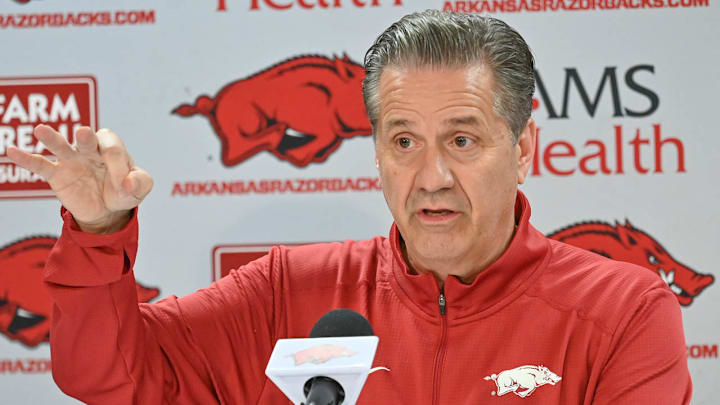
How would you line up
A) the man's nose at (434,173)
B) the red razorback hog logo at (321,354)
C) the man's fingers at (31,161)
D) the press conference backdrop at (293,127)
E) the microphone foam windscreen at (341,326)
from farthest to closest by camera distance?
the press conference backdrop at (293,127), the man's nose at (434,173), the man's fingers at (31,161), the microphone foam windscreen at (341,326), the red razorback hog logo at (321,354)

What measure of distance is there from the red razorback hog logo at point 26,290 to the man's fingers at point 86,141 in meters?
1.23

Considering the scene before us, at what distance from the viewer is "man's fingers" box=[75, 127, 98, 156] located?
1299mm

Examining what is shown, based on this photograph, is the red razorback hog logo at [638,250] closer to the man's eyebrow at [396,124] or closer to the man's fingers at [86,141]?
the man's eyebrow at [396,124]

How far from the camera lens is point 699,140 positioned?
2414 millimetres

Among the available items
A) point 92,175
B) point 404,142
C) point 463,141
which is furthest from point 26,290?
point 463,141

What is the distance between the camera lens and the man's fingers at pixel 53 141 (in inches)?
49.7

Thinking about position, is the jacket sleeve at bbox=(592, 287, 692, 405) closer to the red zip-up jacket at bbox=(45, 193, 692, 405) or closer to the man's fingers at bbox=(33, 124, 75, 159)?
the red zip-up jacket at bbox=(45, 193, 692, 405)

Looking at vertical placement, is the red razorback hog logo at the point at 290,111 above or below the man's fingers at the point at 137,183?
above

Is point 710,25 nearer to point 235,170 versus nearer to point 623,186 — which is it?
point 623,186

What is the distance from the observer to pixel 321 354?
1.00 metres

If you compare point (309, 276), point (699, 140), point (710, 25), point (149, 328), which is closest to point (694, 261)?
point (699, 140)

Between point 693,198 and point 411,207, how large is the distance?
1133mm

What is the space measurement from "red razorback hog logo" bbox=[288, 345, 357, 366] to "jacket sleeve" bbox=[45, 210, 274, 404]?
1.68 feet

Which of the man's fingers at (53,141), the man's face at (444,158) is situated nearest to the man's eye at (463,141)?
the man's face at (444,158)
